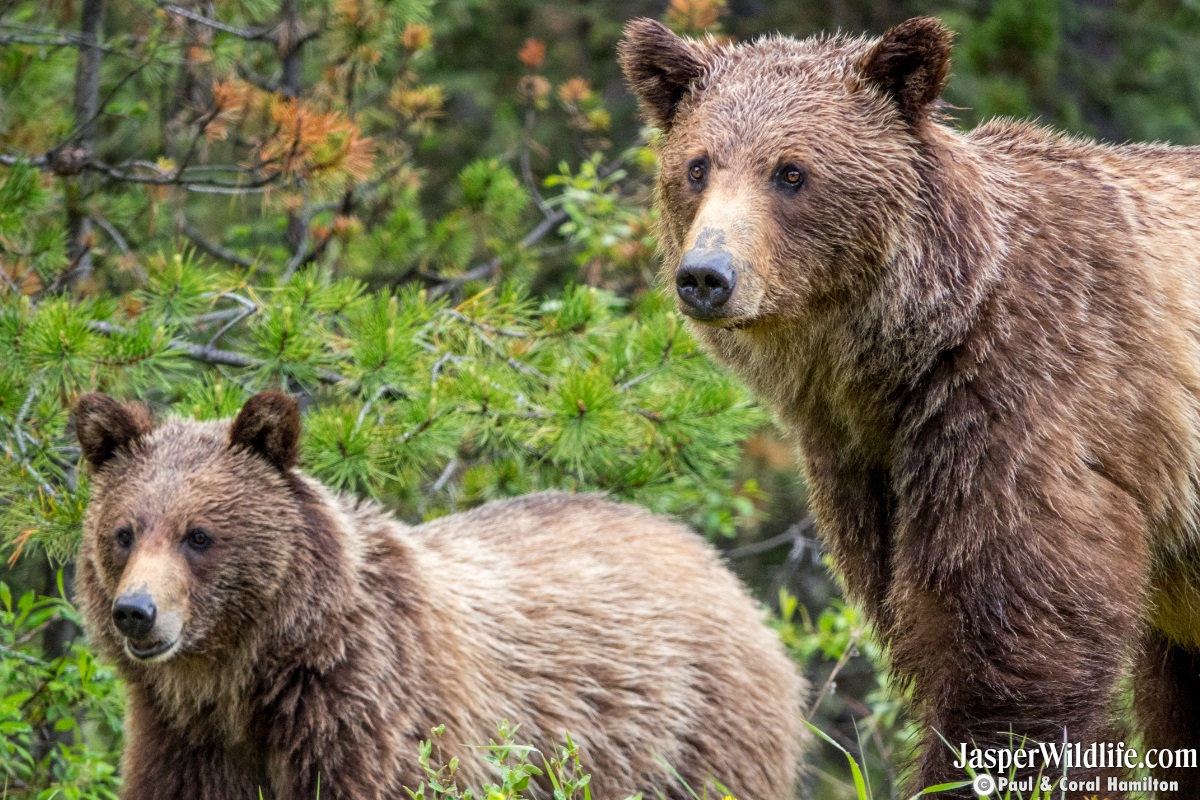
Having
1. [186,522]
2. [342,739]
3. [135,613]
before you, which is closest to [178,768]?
[342,739]

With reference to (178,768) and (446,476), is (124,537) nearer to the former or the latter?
(178,768)

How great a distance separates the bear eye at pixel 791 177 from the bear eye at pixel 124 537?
257 centimetres

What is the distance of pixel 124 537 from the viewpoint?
479cm

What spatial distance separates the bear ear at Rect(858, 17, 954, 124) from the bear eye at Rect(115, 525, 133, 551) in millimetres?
2914

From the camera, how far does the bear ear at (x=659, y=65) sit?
4.27 m

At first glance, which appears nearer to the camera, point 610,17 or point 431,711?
point 431,711

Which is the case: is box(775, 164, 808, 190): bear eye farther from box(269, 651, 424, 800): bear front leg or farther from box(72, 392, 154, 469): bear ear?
box(72, 392, 154, 469): bear ear

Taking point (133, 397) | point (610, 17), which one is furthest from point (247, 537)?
point (610, 17)

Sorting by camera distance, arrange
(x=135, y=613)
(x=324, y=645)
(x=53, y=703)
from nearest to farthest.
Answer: (x=135, y=613) < (x=324, y=645) < (x=53, y=703)

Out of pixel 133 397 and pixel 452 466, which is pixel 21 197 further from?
pixel 452 466

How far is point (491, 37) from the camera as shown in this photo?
41.1 feet

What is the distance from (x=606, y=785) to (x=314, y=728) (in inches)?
50.8

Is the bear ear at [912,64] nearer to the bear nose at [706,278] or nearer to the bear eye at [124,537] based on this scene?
the bear nose at [706,278]

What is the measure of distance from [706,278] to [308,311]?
274cm
